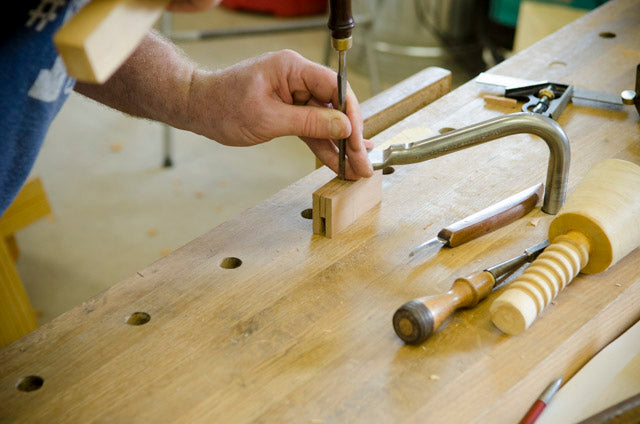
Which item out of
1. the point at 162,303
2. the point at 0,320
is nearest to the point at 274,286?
the point at 162,303

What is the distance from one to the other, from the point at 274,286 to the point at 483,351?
0.29 meters

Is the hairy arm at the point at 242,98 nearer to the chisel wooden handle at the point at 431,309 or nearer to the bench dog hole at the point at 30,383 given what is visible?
the chisel wooden handle at the point at 431,309

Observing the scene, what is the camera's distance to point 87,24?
54cm

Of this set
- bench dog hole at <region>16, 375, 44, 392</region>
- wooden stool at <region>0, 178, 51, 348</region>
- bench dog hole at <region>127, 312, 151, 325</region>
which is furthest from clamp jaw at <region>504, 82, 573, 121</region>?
wooden stool at <region>0, 178, 51, 348</region>

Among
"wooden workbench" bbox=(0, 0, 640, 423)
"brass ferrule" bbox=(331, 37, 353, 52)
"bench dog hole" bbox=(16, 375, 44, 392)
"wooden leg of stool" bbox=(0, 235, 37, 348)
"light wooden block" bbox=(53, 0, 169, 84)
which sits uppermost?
"light wooden block" bbox=(53, 0, 169, 84)

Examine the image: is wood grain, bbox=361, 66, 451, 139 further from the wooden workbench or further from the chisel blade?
the chisel blade

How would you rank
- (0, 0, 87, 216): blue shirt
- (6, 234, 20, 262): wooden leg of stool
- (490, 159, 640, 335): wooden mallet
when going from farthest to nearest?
(6, 234, 20, 262): wooden leg of stool → (490, 159, 640, 335): wooden mallet → (0, 0, 87, 216): blue shirt

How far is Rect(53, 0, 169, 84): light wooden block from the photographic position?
529 mm

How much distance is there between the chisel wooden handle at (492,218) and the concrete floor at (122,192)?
5.11 feet

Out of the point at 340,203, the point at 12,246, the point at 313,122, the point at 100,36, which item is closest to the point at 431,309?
the point at 340,203

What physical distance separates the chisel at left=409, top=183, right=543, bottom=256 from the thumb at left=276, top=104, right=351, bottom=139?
21 centimetres

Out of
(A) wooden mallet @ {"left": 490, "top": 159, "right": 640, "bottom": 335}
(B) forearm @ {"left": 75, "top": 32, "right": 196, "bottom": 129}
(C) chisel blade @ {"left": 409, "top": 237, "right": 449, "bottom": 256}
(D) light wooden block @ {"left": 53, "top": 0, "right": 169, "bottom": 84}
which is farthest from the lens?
(B) forearm @ {"left": 75, "top": 32, "right": 196, "bottom": 129}

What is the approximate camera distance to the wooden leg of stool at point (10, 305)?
1.62 metres

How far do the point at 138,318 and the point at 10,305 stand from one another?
0.95 meters
